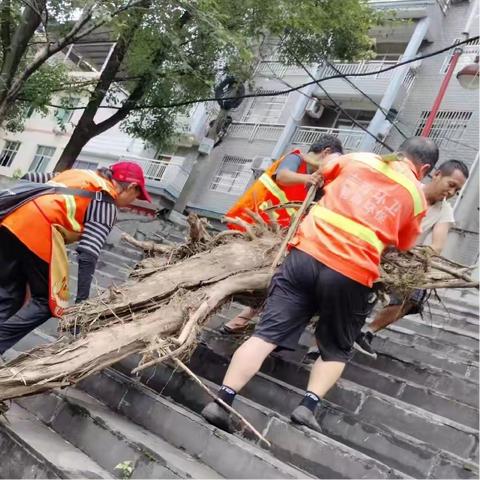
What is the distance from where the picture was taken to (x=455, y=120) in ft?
53.2

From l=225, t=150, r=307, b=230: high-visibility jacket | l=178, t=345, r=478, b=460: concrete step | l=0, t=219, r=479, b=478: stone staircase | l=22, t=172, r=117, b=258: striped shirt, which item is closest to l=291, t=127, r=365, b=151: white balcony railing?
l=225, t=150, r=307, b=230: high-visibility jacket

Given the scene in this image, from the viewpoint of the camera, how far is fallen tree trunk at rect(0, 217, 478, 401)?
272 cm

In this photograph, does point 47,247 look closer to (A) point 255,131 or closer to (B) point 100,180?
(B) point 100,180

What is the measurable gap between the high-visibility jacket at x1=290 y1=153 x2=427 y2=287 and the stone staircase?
906 mm

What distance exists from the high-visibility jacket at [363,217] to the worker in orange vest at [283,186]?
83 centimetres

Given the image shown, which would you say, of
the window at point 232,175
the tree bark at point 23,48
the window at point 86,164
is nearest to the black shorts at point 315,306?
the tree bark at point 23,48

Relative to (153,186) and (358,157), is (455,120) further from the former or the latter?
(358,157)

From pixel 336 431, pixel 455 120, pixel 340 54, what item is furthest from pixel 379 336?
pixel 455 120

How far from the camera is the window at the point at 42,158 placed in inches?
1003

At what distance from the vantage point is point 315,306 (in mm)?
3072

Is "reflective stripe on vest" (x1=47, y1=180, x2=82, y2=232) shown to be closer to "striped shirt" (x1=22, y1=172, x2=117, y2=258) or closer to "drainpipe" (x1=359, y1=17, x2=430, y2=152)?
"striped shirt" (x1=22, y1=172, x2=117, y2=258)

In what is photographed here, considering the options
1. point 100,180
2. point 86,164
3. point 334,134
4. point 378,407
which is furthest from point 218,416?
point 86,164

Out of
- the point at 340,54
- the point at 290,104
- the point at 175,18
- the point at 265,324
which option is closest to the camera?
the point at 265,324

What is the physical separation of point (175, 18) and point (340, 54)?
5206 mm
